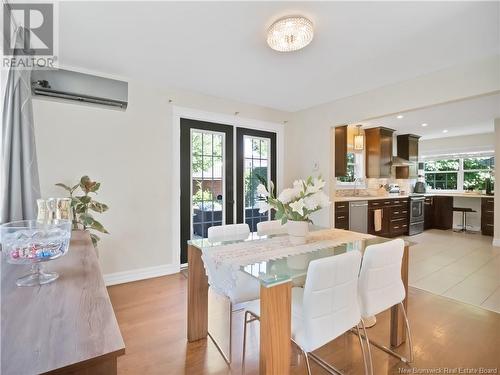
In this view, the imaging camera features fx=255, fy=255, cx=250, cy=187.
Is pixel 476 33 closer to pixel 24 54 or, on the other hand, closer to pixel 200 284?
pixel 200 284

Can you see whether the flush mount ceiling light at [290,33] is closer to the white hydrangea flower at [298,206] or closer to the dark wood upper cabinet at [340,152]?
the white hydrangea flower at [298,206]

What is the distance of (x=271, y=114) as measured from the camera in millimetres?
4379

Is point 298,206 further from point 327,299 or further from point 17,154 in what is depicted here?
point 17,154

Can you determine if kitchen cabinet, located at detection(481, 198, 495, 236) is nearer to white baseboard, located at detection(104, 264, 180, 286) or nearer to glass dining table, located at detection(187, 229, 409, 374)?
glass dining table, located at detection(187, 229, 409, 374)

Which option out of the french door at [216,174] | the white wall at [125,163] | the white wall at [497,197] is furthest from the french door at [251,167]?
the white wall at [497,197]

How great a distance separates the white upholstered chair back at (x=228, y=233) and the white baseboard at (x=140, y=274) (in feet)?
4.92

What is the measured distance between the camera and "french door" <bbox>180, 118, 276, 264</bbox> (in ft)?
11.8

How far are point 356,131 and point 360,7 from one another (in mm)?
4122

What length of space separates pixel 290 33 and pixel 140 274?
310 centimetres

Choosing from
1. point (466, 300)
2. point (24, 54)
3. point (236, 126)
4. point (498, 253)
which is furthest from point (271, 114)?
point (498, 253)

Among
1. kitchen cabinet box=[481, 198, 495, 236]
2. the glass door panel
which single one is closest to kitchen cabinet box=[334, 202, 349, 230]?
the glass door panel

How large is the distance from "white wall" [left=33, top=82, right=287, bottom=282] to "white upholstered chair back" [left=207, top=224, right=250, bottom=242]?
4.54ft

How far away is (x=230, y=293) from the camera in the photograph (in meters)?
1.77

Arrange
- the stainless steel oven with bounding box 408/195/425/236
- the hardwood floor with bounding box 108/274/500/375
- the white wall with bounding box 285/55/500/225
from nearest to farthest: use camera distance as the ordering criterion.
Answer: the hardwood floor with bounding box 108/274/500/375
the white wall with bounding box 285/55/500/225
the stainless steel oven with bounding box 408/195/425/236
